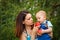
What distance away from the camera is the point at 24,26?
528 cm

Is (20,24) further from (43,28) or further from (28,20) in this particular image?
(43,28)

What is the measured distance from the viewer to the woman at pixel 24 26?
5180 mm

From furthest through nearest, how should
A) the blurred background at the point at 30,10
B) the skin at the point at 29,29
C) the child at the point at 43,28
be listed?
the blurred background at the point at 30,10 < the child at the point at 43,28 < the skin at the point at 29,29

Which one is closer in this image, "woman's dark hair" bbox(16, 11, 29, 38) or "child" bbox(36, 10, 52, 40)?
"woman's dark hair" bbox(16, 11, 29, 38)

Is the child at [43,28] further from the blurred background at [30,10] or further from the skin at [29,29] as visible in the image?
the blurred background at [30,10]

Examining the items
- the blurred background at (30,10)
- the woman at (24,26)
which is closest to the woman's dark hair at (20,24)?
the woman at (24,26)

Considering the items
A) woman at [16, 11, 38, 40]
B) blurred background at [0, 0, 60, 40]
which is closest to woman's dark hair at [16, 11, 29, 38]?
woman at [16, 11, 38, 40]

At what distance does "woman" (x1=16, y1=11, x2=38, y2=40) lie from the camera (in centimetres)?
518

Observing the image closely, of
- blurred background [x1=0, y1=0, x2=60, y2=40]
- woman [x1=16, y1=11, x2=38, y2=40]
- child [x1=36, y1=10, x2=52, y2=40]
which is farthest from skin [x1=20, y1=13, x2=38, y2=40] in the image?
blurred background [x1=0, y1=0, x2=60, y2=40]

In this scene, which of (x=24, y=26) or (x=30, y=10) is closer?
(x=24, y=26)

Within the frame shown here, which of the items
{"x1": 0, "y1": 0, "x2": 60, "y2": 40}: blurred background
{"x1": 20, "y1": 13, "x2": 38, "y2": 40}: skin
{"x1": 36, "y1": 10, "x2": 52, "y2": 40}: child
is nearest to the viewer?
{"x1": 20, "y1": 13, "x2": 38, "y2": 40}: skin

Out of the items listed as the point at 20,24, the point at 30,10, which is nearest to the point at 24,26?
the point at 20,24

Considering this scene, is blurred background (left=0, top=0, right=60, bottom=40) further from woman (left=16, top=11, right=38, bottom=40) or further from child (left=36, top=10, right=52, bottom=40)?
woman (left=16, top=11, right=38, bottom=40)

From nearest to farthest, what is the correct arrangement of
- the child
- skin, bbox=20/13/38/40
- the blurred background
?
skin, bbox=20/13/38/40 < the child < the blurred background
